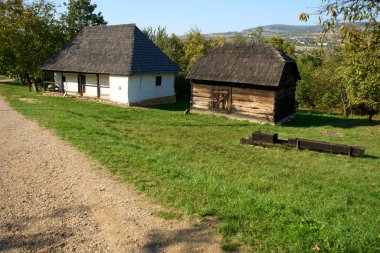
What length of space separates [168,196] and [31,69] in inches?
1110

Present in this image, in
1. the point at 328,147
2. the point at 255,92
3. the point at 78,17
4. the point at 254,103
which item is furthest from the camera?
the point at 78,17

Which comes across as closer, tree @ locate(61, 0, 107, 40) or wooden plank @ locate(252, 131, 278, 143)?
wooden plank @ locate(252, 131, 278, 143)

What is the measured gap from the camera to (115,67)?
24156mm

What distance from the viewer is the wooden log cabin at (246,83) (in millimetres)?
19266

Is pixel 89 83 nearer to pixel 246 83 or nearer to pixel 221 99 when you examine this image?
pixel 221 99

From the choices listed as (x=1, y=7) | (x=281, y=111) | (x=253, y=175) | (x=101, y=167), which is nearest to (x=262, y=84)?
(x=281, y=111)

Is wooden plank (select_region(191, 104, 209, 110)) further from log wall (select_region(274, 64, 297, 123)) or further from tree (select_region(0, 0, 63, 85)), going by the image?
tree (select_region(0, 0, 63, 85))

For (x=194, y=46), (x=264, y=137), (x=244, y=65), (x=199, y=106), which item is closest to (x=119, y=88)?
(x=199, y=106)

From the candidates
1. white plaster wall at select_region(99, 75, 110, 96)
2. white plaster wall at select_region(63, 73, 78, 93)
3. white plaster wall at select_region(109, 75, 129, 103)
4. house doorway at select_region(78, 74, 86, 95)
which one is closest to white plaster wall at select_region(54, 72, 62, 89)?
white plaster wall at select_region(63, 73, 78, 93)

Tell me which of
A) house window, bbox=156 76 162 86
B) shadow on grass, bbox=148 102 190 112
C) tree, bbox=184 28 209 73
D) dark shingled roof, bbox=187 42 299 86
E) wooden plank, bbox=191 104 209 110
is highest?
tree, bbox=184 28 209 73

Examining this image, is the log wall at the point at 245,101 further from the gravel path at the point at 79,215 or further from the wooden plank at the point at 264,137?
the gravel path at the point at 79,215

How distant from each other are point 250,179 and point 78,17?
35.9 meters

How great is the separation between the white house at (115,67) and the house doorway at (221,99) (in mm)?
5831

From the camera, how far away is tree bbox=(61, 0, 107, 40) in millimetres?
36594
